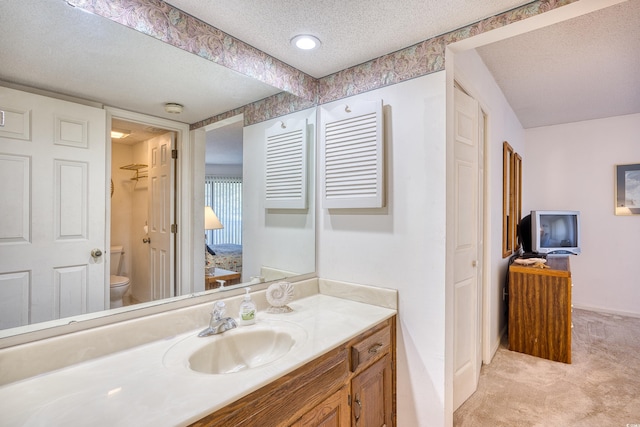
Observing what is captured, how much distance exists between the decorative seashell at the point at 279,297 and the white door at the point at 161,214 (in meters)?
0.48

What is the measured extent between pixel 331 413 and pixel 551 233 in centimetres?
334

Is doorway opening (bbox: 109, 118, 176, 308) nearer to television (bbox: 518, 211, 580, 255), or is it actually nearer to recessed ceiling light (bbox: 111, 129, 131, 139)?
recessed ceiling light (bbox: 111, 129, 131, 139)

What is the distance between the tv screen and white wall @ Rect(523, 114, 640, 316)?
0.71m

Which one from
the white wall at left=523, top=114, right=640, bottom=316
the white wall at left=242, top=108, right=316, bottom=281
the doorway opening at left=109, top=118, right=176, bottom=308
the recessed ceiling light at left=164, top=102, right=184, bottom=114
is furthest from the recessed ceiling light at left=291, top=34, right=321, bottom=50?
the white wall at left=523, top=114, right=640, bottom=316

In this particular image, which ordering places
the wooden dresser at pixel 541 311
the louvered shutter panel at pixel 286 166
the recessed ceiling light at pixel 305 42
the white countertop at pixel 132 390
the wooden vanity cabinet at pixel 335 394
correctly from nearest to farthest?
the white countertop at pixel 132 390 < the wooden vanity cabinet at pixel 335 394 < the recessed ceiling light at pixel 305 42 < the louvered shutter panel at pixel 286 166 < the wooden dresser at pixel 541 311

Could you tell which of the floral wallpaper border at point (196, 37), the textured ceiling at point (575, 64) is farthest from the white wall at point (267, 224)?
the textured ceiling at point (575, 64)

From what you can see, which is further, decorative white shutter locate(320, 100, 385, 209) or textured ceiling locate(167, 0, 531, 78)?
decorative white shutter locate(320, 100, 385, 209)

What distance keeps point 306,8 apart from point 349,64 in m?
0.55

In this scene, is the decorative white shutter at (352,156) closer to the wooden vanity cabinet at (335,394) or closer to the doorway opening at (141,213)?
the wooden vanity cabinet at (335,394)

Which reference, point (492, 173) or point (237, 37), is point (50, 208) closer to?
point (237, 37)

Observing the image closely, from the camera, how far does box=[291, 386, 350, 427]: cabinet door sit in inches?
44.5

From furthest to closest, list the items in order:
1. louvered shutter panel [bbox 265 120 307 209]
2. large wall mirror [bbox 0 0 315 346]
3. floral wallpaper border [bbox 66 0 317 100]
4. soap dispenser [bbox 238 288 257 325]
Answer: louvered shutter panel [bbox 265 120 307 209] → soap dispenser [bbox 238 288 257 325] → floral wallpaper border [bbox 66 0 317 100] → large wall mirror [bbox 0 0 315 346]

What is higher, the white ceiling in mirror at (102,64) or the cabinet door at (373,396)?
the white ceiling in mirror at (102,64)

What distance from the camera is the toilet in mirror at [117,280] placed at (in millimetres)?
1243
